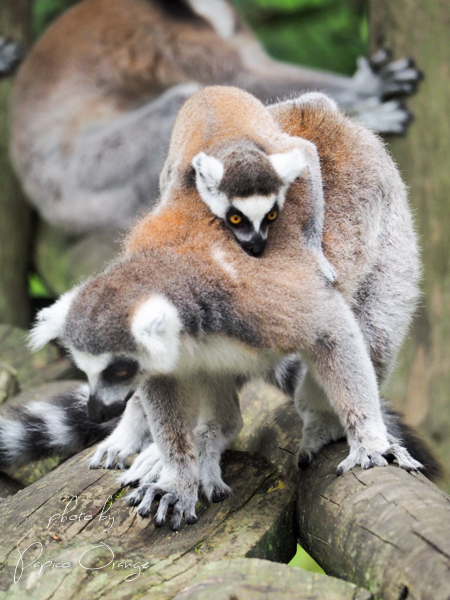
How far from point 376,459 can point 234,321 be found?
2.78 ft

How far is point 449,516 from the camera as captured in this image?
2275mm

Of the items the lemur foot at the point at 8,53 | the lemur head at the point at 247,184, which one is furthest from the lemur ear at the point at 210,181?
the lemur foot at the point at 8,53

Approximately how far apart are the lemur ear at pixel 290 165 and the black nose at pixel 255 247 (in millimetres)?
400

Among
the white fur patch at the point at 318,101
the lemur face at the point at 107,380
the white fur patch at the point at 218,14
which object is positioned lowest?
the white fur patch at the point at 218,14

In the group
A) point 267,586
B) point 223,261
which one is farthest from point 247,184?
point 267,586

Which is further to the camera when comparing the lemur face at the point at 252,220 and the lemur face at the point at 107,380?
the lemur face at the point at 252,220

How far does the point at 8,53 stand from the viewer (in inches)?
283

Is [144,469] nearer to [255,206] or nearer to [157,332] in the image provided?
[157,332]

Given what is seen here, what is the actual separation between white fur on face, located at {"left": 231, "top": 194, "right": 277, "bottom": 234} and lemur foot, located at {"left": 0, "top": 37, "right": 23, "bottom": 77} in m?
5.28

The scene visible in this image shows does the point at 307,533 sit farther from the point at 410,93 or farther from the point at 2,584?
the point at 410,93

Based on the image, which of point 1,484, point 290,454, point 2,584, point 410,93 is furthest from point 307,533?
point 410,93

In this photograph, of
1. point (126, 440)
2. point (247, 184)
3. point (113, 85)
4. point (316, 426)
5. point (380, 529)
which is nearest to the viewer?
point (380, 529)

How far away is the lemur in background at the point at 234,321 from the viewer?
259 centimetres

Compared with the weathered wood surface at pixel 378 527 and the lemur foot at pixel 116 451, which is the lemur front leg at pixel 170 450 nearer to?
the lemur foot at pixel 116 451
